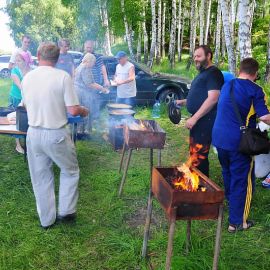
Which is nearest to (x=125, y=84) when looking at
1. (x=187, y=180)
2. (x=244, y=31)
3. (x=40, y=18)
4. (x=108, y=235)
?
(x=244, y=31)

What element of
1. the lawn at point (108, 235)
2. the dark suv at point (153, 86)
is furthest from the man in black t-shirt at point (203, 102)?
the dark suv at point (153, 86)

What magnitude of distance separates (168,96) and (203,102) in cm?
651

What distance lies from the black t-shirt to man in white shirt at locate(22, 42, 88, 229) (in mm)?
1510

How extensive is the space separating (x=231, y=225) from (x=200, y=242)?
568 millimetres

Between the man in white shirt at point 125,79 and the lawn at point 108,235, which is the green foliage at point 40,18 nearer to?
the man in white shirt at point 125,79

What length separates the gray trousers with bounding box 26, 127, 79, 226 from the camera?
3768mm

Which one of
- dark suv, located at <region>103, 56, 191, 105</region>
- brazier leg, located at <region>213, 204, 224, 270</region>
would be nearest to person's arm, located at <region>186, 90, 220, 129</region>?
brazier leg, located at <region>213, 204, 224, 270</region>

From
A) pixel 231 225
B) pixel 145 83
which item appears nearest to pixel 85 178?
pixel 231 225

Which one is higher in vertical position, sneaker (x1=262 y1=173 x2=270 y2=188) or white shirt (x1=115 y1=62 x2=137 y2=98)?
white shirt (x1=115 y1=62 x2=137 y2=98)

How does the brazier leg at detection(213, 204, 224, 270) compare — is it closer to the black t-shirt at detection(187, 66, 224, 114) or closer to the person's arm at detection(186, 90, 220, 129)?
the person's arm at detection(186, 90, 220, 129)

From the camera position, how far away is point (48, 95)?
3658 millimetres

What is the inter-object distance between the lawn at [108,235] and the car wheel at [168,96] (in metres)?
5.41

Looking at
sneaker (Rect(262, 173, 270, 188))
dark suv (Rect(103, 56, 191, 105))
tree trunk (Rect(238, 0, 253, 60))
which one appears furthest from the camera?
dark suv (Rect(103, 56, 191, 105))

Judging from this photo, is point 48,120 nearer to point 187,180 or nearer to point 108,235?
point 108,235
